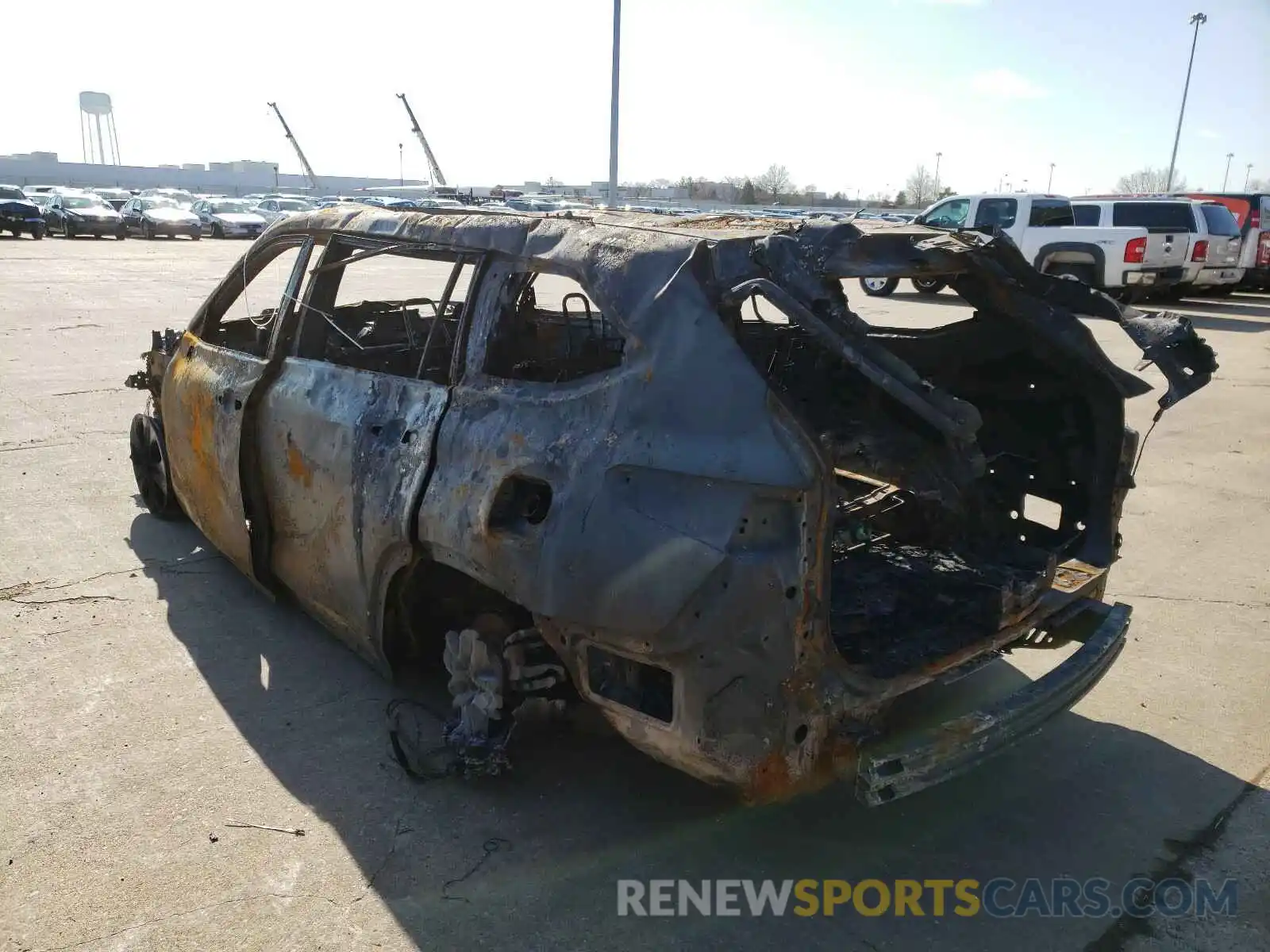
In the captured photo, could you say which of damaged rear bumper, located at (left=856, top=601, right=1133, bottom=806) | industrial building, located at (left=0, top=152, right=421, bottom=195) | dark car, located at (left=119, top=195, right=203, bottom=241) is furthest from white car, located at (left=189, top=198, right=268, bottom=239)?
industrial building, located at (left=0, top=152, right=421, bottom=195)

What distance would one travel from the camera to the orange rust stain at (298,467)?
3.69m

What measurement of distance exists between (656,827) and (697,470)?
4.01 ft

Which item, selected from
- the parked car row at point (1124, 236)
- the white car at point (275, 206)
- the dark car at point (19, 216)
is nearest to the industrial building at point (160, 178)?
the white car at point (275, 206)

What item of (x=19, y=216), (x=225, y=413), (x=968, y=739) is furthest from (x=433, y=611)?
(x=19, y=216)

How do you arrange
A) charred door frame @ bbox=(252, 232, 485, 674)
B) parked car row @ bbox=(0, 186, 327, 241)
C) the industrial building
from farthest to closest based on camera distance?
the industrial building < parked car row @ bbox=(0, 186, 327, 241) < charred door frame @ bbox=(252, 232, 485, 674)

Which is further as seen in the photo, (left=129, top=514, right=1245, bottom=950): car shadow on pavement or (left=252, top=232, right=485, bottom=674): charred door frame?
(left=252, top=232, right=485, bottom=674): charred door frame

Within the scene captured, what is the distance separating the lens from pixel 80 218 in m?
30.5

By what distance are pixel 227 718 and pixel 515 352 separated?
1713 millimetres

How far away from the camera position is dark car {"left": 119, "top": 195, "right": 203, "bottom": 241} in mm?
32094

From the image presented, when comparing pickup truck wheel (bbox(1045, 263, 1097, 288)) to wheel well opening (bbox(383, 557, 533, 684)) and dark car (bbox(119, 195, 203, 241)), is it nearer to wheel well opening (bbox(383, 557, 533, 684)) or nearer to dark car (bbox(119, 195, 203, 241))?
wheel well opening (bbox(383, 557, 533, 684))

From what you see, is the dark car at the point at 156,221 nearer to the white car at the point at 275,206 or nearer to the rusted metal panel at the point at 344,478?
the white car at the point at 275,206

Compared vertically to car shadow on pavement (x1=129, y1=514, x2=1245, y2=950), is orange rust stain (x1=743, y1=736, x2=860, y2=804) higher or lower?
higher

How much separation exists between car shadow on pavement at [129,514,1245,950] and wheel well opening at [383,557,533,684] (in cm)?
28

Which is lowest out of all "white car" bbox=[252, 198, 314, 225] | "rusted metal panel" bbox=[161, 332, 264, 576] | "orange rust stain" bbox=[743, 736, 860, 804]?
"orange rust stain" bbox=[743, 736, 860, 804]
